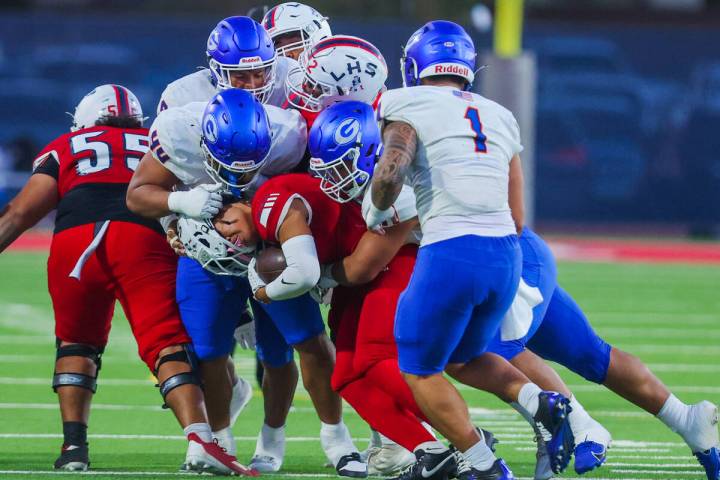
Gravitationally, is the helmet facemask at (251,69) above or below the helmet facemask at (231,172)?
above

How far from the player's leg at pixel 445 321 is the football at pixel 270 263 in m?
0.54

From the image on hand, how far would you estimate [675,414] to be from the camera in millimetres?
5426

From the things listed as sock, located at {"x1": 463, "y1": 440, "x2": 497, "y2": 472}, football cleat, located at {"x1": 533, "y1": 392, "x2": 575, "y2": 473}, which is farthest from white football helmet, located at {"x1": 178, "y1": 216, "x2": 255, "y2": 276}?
football cleat, located at {"x1": 533, "y1": 392, "x2": 575, "y2": 473}

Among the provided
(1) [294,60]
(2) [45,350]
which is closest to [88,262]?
(1) [294,60]

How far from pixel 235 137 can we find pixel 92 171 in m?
A: 1.04

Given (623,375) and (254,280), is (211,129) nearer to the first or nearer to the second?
(254,280)

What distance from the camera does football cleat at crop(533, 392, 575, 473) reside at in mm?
4938

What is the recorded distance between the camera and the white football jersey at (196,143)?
5430 millimetres

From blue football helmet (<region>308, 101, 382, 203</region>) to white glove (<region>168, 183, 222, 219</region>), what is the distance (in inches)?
15.9

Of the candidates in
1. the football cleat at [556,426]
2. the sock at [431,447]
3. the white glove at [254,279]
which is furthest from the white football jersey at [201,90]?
the football cleat at [556,426]

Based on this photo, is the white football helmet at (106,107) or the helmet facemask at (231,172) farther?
the white football helmet at (106,107)

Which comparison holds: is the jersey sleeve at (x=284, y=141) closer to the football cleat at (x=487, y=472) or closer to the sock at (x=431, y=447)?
the sock at (x=431, y=447)

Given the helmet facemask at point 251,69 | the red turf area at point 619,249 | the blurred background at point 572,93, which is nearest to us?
the helmet facemask at point 251,69

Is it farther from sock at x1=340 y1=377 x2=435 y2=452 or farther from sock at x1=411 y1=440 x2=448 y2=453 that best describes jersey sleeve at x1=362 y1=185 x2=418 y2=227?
sock at x1=411 y1=440 x2=448 y2=453
